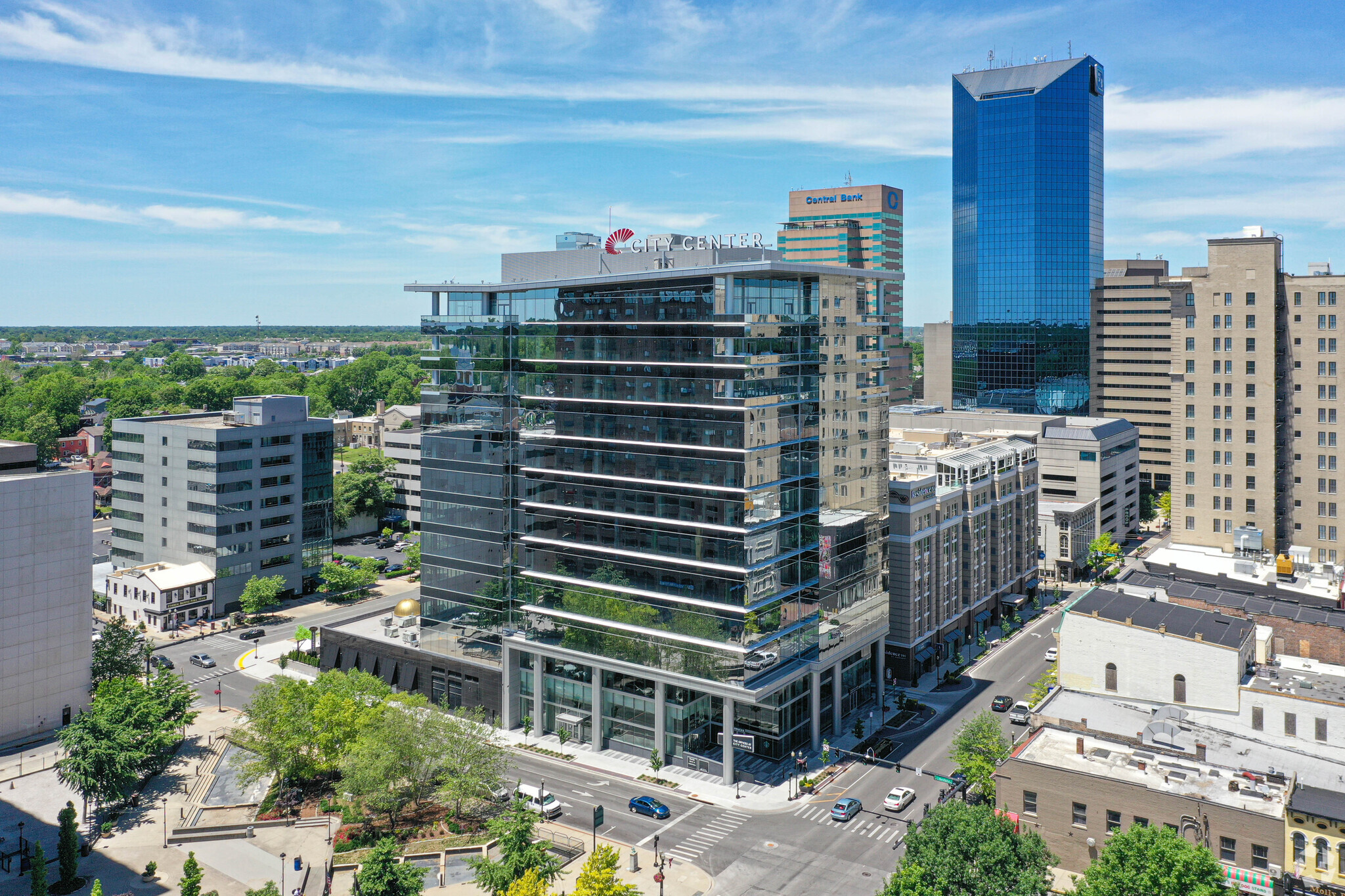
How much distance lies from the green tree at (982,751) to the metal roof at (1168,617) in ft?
46.8

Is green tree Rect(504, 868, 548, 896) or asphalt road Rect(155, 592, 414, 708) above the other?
green tree Rect(504, 868, 548, 896)

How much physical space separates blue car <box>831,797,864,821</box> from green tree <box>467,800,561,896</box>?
26.0 meters

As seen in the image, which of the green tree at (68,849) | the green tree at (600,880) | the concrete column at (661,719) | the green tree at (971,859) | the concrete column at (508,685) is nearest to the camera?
the green tree at (971,859)

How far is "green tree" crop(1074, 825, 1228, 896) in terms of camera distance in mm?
52094

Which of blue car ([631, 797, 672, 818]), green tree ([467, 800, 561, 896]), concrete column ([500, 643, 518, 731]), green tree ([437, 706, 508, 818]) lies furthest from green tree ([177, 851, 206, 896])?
concrete column ([500, 643, 518, 731])

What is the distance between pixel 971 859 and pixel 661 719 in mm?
38032

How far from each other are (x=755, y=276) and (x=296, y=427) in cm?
9170

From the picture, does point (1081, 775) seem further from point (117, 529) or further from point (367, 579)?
point (117, 529)

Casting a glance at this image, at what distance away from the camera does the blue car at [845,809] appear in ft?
263


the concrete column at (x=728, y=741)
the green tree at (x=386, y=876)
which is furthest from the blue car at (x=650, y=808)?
the green tree at (x=386, y=876)

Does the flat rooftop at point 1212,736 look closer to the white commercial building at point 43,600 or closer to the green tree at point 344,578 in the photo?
the white commercial building at point 43,600

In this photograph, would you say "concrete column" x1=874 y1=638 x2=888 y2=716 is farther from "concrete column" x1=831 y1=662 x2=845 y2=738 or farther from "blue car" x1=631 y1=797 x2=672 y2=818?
"blue car" x1=631 y1=797 x2=672 y2=818

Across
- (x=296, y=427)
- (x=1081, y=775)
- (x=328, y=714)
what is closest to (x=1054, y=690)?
(x=1081, y=775)

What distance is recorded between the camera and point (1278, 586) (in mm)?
105125
